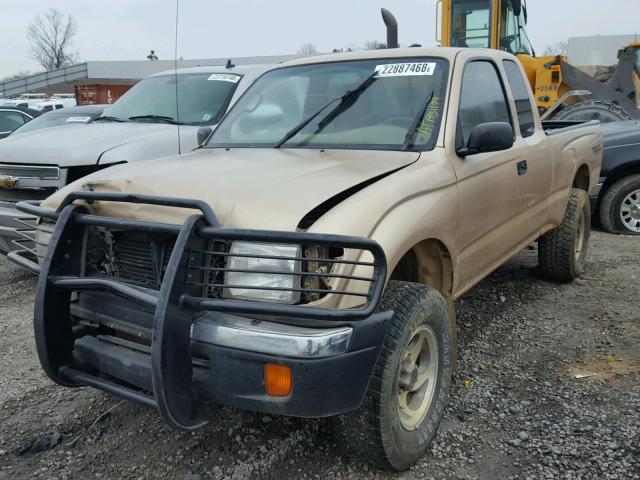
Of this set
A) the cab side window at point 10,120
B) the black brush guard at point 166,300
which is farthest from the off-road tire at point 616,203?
the cab side window at point 10,120

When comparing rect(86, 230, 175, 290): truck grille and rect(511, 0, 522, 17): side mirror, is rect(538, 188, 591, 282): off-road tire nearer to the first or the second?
rect(86, 230, 175, 290): truck grille

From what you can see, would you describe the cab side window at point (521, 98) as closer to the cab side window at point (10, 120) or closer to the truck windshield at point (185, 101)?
the truck windshield at point (185, 101)

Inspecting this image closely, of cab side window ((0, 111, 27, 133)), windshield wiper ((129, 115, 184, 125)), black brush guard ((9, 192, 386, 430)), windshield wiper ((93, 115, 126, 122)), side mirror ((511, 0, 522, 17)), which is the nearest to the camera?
black brush guard ((9, 192, 386, 430))

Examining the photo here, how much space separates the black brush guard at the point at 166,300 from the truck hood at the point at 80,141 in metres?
2.68

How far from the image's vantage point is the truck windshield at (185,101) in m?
6.35

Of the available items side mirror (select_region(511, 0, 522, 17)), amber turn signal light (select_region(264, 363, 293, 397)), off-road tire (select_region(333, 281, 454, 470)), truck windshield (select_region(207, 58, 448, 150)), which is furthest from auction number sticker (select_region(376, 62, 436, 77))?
side mirror (select_region(511, 0, 522, 17))

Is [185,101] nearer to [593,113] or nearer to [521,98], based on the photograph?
[521,98]

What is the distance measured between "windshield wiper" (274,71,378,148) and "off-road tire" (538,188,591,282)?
258 cm

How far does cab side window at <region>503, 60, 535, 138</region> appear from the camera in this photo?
4418mm

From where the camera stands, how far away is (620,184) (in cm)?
771

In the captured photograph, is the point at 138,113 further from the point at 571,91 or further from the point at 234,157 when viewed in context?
the point at 571,91

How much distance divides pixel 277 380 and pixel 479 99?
2.43m

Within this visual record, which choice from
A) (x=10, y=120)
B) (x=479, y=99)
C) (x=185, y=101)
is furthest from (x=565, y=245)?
(x=10, y=120)

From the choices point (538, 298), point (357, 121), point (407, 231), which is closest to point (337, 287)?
point (407, 231)
